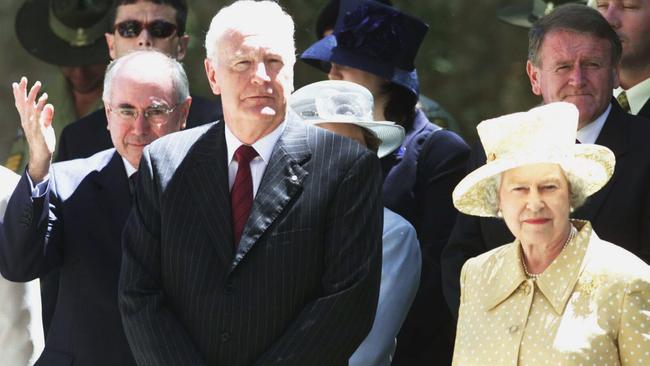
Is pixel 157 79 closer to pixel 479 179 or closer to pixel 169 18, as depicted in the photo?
pixel 169 18

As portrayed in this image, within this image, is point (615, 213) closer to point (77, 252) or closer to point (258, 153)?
point (258, 153)

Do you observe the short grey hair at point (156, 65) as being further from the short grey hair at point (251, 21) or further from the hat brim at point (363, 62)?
the short grey hair at point (251, 21)

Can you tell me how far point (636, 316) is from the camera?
407cm

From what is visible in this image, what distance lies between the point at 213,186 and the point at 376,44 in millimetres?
1476

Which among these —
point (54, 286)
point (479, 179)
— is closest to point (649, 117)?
point (479, 179)

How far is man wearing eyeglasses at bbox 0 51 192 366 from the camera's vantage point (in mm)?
5059

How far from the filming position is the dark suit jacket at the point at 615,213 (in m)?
4.86

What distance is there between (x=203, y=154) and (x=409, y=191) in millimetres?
1175

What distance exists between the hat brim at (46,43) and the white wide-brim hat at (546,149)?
10.8 feet

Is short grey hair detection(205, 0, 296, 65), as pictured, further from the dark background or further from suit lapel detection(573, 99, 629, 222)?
the dark background

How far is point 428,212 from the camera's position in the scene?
555 cm

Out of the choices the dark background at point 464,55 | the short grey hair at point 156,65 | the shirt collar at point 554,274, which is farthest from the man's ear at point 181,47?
the shirt collar at point 554,274

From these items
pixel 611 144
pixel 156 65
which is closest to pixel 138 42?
pixel 156 65

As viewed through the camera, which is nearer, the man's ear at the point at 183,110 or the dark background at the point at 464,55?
the man's ear at the point at 183,110
